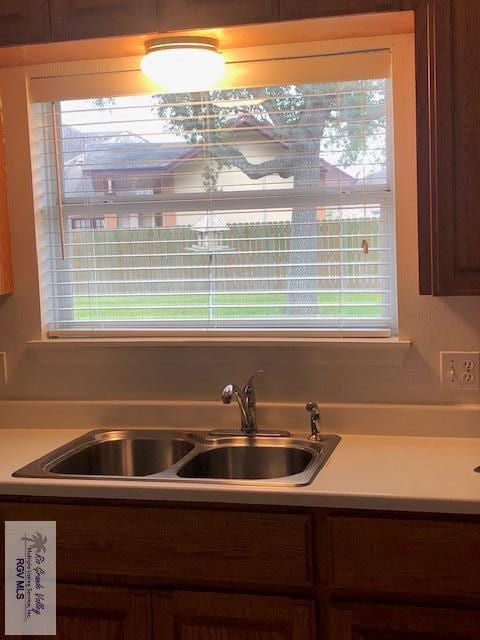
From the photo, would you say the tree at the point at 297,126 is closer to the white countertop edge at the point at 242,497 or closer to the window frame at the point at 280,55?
the window frame at the point at 280,55

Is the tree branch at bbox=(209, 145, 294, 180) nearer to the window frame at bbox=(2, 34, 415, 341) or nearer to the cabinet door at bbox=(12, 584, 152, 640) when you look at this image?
the window frame at bbox=(2, 34, 415, 341)

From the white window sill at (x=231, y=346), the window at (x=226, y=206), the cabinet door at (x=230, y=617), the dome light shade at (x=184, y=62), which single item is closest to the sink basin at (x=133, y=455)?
the white window sill at (x=231, y=346)

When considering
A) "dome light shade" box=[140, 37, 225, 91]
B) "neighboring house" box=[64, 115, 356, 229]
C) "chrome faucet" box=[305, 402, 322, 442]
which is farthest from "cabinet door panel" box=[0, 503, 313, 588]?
"dome light shade" box=[140, 37, 225, 91]

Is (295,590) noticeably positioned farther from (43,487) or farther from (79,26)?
(79,26)

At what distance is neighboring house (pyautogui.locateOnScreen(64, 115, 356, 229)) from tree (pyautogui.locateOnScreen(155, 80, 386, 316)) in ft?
0.07

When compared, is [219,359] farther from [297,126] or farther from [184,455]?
[297,126]

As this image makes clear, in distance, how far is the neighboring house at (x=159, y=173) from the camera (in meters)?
2.56

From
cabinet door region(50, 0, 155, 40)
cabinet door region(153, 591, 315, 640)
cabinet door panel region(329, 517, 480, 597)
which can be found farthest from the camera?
cabinet door region(50, 0, 155, 40)

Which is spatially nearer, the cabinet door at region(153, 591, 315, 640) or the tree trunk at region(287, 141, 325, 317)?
the cabinet door at region(153, 591, 315, 640)

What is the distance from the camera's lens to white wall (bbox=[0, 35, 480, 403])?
242 cm

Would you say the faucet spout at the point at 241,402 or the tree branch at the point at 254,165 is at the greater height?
the tree branch at the point at 254,165

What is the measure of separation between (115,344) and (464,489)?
1.21 meters

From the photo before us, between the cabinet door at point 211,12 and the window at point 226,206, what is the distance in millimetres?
305

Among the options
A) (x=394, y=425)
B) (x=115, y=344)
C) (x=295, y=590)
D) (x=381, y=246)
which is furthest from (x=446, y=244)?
(x=115, y=344)
